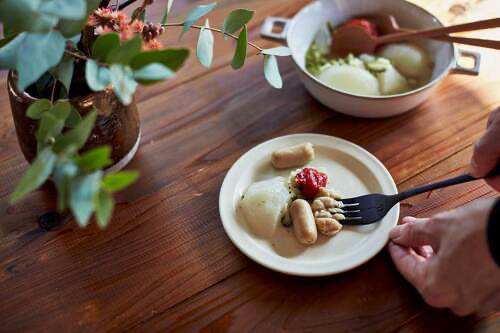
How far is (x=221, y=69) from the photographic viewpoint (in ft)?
3.46

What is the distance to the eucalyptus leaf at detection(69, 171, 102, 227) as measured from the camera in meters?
0.48

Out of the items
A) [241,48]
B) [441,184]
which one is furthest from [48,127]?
[441,184]

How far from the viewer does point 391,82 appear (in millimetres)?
991

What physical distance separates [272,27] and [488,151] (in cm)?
54

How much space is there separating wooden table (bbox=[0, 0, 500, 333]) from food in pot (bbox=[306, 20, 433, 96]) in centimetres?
5

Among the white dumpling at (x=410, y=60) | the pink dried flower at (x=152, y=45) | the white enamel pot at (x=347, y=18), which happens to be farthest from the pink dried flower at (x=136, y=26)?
the white dumpling at (x=410, y=60)

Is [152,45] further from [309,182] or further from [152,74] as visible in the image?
[309,182]

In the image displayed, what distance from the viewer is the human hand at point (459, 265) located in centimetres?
59

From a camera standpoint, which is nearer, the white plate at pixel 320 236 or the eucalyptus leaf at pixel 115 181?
the eucalyptus leaf at pixel 115 181

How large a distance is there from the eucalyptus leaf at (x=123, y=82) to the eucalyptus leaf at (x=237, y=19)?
0.85ft

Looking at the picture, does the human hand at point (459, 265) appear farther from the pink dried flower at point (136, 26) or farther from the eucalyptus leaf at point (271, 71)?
the pink dried flower at point (136, 26)

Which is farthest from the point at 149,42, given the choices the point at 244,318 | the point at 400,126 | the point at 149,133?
the point at 400,126

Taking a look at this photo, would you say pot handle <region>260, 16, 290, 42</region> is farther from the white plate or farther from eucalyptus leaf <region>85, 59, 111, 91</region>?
eucalyptus leaf <region>85, 59, 111, 91</region>

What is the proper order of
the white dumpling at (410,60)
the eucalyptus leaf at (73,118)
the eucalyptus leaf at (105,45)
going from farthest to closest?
the white dumpling at (410,60)
the eucalyptus leaf at (73,118)
the eucalyptus leaf at (105,45)
